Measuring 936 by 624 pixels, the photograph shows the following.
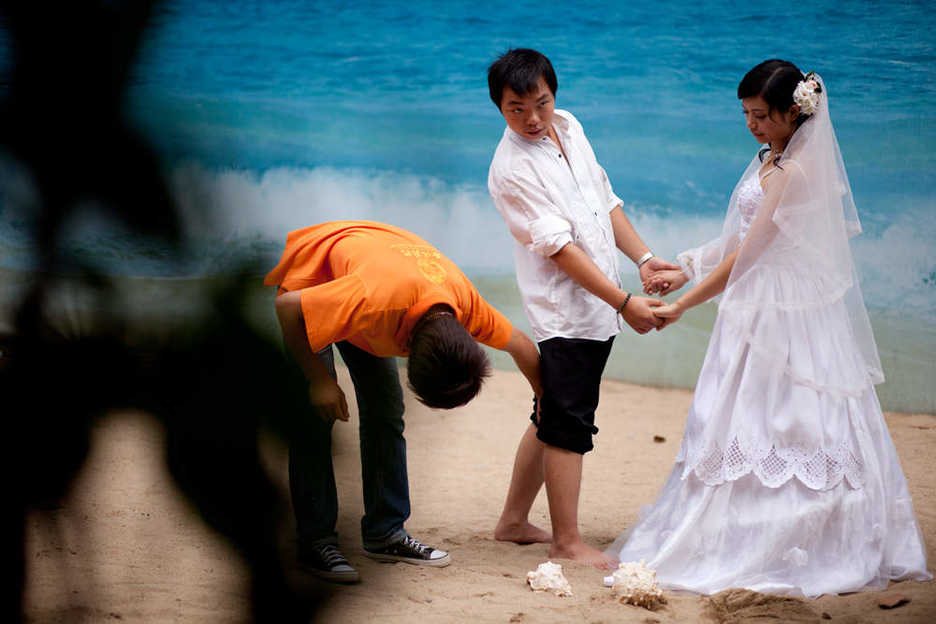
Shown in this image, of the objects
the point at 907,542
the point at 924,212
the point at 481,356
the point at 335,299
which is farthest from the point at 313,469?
the point at 924,212

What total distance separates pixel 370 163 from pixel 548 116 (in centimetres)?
370

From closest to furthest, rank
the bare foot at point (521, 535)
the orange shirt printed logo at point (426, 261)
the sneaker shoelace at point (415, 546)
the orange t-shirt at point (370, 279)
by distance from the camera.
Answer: the orange t-shirt at point (370, 279)
the orange shirt printed logo at point (426, 261)
the sneaker shoelace at point (415, 546)
the bare foot at point (521, 535)

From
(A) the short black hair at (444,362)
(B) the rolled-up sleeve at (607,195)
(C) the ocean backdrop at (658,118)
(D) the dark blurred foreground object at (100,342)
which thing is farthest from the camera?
(C) the ocean backdrop at (658,118)

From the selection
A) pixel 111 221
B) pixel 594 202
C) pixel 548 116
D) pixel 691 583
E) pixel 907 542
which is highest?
pixel 111 221

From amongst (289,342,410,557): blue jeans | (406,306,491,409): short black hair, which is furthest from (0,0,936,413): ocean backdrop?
(406,306,491,409): short black hair

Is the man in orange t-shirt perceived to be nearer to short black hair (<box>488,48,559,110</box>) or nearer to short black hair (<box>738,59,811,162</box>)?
short black hair (<box>488,48,559,110</box>)

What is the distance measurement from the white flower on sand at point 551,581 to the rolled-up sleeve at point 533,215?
0.79 metres

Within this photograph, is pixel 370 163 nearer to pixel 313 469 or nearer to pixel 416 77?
pixel 416 77

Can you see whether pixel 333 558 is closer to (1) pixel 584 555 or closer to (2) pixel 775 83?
(2) pixel 775 83

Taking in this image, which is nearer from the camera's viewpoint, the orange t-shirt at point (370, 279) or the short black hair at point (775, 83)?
the orange t-shirt at point (370, 279)

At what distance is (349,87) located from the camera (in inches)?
250

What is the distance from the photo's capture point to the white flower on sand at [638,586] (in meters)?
2.12

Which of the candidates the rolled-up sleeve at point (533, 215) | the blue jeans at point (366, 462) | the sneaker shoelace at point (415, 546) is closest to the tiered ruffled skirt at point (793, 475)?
the rolled-up sleeve at point (533, 215)

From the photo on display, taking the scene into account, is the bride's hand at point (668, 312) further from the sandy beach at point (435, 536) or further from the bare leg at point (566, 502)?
the sandy beach at point (435, 536)
